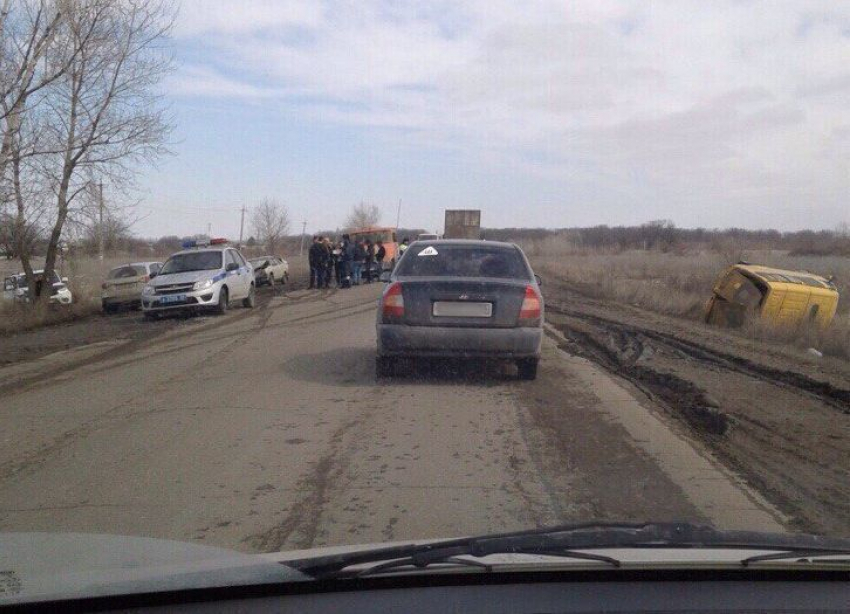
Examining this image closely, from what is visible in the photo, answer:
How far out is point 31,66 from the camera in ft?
59.8

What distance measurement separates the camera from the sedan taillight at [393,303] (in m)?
9.57

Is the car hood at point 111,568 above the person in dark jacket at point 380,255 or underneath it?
underneath

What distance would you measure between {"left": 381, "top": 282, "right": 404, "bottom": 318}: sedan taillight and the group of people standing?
69.2 ft

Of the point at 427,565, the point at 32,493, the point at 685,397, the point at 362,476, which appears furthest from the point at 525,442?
the point at 427,565

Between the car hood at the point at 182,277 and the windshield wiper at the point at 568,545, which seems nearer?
the windshield wiper at the point at 568,545

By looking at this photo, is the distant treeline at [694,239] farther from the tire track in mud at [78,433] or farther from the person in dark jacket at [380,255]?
the tire track in mud at [78,433]

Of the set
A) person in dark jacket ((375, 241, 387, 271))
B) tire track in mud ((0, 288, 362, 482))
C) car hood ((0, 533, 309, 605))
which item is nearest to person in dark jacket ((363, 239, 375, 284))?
person in dark jacket ((375, 241, 387, 271))

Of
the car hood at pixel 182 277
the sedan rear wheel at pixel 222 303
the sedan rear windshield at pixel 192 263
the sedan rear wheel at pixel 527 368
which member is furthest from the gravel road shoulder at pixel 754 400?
the sedan rear windshield at pixel 192 263

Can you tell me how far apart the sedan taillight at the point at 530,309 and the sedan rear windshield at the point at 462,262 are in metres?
0.51

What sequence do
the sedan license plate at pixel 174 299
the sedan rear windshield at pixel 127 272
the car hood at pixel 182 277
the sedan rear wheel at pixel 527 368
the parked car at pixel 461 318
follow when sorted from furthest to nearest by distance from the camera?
the sedan rear windshield at pixel 127 272 < the car hood at pixel 182 277 < the sedan license plate at pixel 174 299 < the sedan rear wheel at pixel 527 368 < the parked car at pixel 461 318

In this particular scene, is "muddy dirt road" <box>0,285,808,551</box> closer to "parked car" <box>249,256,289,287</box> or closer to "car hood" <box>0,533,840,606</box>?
"car hood" <box>0,533,840,606</box>

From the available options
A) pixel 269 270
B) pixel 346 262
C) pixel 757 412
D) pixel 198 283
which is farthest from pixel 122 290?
pixel 757 412

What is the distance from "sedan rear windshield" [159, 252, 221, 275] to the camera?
2075cm

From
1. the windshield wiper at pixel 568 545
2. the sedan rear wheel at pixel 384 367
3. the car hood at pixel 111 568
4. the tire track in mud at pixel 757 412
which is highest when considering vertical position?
the windshield wiper at pixel 568 545
